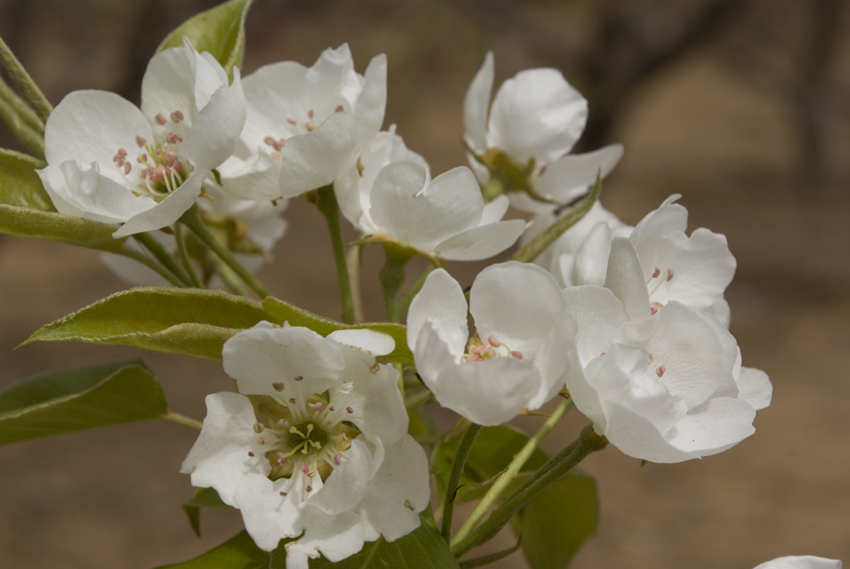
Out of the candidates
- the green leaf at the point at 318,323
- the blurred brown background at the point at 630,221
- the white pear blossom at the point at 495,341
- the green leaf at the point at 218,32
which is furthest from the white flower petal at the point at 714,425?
the blurred brown background at the point at 630,221

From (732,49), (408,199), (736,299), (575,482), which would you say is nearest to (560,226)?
(408,199)

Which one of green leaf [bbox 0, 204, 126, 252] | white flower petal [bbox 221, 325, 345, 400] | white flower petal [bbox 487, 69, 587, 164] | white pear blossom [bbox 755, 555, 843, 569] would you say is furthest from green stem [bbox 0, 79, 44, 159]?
white pear blossom [bbox 755, 555, 843, 569]

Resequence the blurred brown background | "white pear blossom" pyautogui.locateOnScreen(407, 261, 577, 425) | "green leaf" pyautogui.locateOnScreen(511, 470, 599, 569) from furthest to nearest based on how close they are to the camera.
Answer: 1. the blurred brown background
2. "green leaf" pyautogui.locateOnScreen(511, 470, 599, 569)
3. "white pear blossom" pyautogui.locateOnScreen(407, 261, 577, 425)

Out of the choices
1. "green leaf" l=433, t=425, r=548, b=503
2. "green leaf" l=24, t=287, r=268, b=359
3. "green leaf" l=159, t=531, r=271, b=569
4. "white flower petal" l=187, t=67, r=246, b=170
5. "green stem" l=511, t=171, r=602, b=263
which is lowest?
"green leaf" l=433, t=425, r=548, b=503

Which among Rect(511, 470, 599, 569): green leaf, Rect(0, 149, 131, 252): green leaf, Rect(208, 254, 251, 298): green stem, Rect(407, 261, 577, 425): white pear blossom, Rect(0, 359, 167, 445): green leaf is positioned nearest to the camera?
Rect(407, 261, 577, 425): white pear blossom

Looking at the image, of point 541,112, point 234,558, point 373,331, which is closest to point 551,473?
point 373,331

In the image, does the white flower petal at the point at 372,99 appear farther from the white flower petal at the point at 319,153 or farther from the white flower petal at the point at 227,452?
the white flower petal at the point at 227,452

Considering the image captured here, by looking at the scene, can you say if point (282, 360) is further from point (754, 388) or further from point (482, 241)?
point (754, 388)

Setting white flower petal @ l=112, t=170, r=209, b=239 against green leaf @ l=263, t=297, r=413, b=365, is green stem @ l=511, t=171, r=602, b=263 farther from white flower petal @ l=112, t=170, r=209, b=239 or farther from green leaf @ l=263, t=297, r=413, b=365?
white flower petal @ l=112, t=170, r=209, b=239
